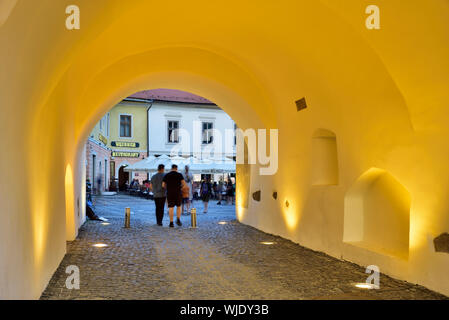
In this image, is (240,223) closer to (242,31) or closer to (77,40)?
(242,31)

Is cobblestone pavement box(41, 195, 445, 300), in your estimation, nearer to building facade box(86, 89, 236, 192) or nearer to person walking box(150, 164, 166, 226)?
person walking box(150, 164, 166, 226)

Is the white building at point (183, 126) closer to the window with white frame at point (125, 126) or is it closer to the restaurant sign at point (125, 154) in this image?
the restaurant sign at point (125, 154)

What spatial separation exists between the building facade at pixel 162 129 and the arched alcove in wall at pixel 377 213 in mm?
26325

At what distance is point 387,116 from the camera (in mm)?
6156

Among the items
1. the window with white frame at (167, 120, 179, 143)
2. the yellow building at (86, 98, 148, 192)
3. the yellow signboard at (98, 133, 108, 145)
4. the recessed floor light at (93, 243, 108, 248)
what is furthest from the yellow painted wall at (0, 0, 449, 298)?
the window with white frame at (167, 120, 179, 143)

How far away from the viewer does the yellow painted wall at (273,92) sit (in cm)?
375

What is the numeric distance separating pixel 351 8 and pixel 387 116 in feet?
5.44

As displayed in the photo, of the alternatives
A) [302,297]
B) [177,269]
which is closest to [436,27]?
[302,297]

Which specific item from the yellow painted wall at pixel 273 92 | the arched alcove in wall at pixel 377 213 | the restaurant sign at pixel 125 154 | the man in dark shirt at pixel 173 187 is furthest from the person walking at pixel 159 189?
the restaurant sign at pixel 125 154

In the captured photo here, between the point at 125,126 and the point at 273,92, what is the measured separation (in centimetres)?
2507

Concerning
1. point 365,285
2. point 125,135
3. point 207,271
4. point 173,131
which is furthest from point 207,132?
point 365,285
